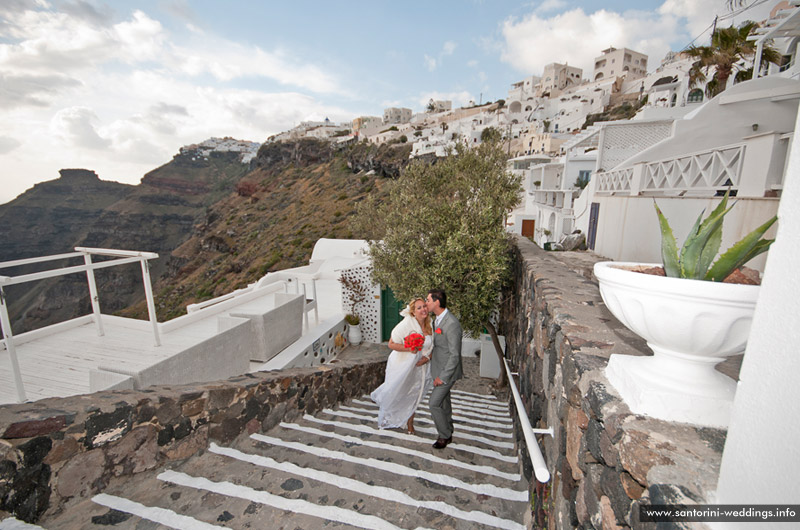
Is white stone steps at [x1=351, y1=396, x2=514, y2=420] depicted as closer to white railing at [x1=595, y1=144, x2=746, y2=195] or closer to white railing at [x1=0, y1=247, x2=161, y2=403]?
white railing at [x1=595, y1=144, x2=746, y2=195]

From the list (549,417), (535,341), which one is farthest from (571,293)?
(549,417)

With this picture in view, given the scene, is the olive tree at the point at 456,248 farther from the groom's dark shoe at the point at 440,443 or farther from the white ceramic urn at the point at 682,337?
the white ceramic urn at the point at 682,337

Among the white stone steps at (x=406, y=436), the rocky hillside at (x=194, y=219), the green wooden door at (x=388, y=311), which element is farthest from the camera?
the rocky hillside at (x=194, y=219)

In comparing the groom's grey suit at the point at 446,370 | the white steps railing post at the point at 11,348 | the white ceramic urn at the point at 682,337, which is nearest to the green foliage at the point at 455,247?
the groom's grey suit at the point at 446,370

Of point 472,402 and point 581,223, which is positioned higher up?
point 581,223

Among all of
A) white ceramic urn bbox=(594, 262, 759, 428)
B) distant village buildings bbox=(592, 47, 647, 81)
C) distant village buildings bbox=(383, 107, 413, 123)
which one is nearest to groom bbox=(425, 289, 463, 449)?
white ceramic urn bbox=(594, 262, 759, 428)

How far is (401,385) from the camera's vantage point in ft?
14.2

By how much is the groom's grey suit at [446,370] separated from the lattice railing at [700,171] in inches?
143

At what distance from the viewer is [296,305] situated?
859 cm

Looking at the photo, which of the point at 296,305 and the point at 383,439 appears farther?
the point at 296,305

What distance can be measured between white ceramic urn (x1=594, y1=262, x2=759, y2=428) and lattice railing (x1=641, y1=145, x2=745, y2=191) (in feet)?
13.6

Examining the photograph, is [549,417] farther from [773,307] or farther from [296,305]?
[296,305]

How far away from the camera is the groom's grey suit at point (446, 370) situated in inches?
153

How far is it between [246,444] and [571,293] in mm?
3321
